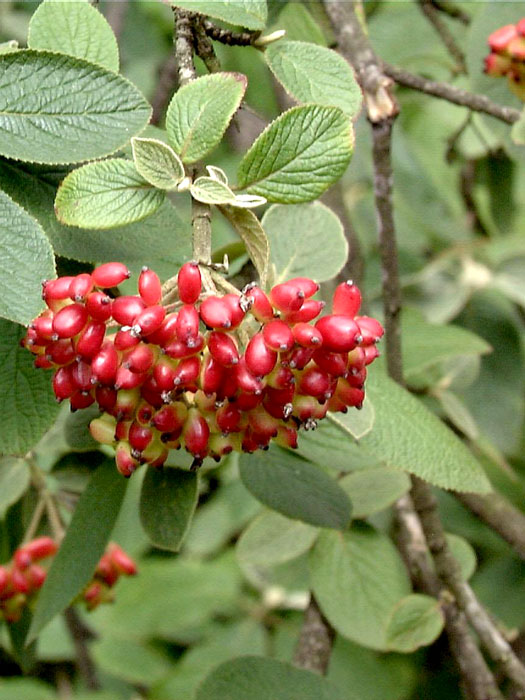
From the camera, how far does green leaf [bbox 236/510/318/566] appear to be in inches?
41.6

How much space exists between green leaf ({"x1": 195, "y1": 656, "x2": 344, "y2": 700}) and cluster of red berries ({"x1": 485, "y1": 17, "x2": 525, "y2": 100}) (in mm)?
692

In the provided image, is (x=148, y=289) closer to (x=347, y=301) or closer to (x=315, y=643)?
(x=347, y=301)

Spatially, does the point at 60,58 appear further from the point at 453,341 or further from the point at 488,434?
the point at 488,434

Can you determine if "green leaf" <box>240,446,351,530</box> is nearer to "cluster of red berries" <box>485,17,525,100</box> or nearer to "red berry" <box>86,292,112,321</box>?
"red berry" <box>86,292,112,321</box>

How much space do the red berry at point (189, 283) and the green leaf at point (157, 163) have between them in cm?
9

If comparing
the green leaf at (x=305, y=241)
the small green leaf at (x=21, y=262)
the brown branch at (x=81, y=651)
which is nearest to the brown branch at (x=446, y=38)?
the green leaf at (x=305, y=241)

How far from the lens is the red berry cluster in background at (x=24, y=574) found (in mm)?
994

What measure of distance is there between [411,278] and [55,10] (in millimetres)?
1013

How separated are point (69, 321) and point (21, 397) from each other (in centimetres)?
16

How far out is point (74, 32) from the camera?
700 millimetres

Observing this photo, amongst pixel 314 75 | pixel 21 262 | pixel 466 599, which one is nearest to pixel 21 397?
pixel 21 262

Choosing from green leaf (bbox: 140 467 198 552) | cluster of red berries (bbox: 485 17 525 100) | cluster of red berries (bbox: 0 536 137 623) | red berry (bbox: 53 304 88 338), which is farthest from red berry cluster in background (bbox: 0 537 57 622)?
cluster of red berries (bbox: 485 17 525 100)

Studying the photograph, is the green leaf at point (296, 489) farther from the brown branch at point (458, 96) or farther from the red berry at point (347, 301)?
the brown branch at point (458, 96)

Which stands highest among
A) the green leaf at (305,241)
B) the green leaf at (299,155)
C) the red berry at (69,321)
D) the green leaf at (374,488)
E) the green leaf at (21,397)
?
the green leaf at (299,155)
